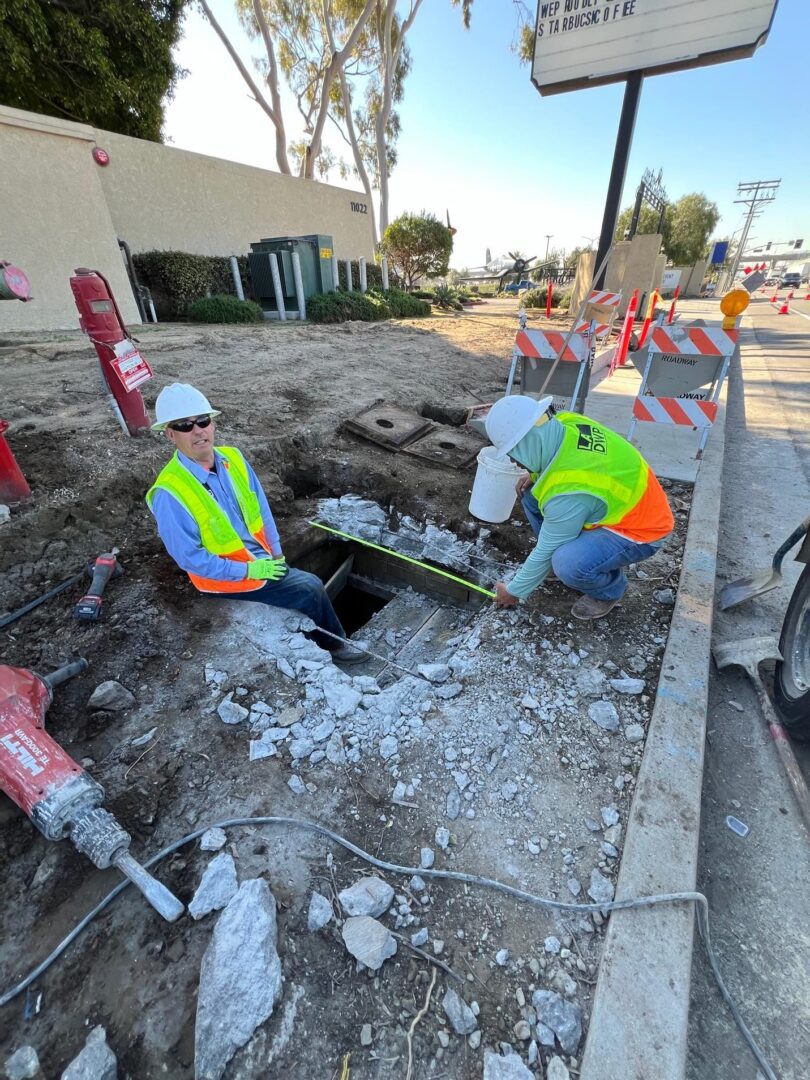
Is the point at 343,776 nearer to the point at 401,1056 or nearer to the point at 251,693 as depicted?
the point at 251,693

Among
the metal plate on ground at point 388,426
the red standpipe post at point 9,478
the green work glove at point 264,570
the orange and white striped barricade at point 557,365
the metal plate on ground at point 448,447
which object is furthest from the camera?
the orange and white striped barricade at point 557,365

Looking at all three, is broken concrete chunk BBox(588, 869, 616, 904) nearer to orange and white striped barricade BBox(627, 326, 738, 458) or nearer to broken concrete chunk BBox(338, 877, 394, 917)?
broken concrete chunk BBox(338, 877, 394, 917)

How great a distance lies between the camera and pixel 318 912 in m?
1.56

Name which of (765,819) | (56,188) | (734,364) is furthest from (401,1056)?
(734,364)

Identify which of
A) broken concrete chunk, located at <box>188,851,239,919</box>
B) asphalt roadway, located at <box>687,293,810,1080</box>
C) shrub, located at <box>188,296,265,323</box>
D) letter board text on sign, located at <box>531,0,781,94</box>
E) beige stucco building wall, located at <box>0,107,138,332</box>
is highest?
letter board text on sign, located at <box>531,0,781,94</box>

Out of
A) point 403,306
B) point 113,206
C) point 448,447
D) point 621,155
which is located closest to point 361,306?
point 403,306

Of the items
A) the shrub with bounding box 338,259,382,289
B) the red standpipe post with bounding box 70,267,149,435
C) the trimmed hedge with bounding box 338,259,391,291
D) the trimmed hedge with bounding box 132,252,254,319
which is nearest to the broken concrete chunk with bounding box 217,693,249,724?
the red standpipe post with bounding box 70,267,149,435

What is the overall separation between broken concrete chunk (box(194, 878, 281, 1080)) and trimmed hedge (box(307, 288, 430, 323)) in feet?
46.8

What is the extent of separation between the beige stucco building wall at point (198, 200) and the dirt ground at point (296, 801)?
11455mm

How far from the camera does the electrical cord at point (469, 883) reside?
1479 mm

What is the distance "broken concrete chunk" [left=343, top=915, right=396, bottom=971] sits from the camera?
147 cm

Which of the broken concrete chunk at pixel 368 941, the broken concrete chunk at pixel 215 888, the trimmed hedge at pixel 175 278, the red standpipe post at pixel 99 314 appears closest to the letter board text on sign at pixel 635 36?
the trimmed hedge at pixel 175 278

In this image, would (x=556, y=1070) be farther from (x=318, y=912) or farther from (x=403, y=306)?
(x=403, y=306)

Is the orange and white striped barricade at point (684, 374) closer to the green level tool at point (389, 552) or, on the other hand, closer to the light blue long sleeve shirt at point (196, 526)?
the green level tool at point (389, 552)
